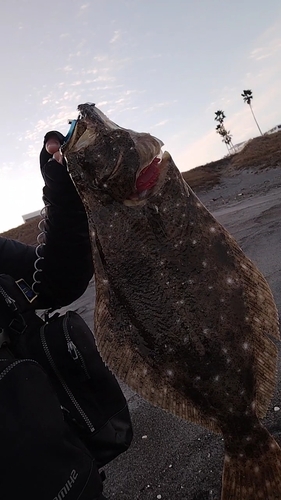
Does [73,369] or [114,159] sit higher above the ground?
[114,159]

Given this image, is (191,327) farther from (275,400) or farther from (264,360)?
(275,400)

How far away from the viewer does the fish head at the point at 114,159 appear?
220cm

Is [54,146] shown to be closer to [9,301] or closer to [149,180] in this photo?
[149,180]

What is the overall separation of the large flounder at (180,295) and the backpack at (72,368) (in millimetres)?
358

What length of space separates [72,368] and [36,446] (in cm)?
57

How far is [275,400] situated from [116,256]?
1998 millimetres

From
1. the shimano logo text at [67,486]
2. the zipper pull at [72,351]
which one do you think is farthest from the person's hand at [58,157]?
the shimano logo text at [67,486]

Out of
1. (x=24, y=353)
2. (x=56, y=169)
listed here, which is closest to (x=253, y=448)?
(x=24, y=353)

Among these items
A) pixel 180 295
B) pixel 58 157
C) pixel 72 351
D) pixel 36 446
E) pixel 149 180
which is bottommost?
pixel 36 446

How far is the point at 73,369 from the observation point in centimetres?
261

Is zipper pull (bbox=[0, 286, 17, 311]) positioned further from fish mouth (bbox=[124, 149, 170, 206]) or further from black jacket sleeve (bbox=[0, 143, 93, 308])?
fish mouth (bbox=[124, 149, 170, 206])

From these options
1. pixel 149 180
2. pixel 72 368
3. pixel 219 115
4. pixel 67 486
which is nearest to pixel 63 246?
pixel 72 368

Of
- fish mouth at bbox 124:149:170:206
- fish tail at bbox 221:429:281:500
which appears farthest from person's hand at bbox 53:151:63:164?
fish tail at bbox 221:429:281:500

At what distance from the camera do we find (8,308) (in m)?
2.53
